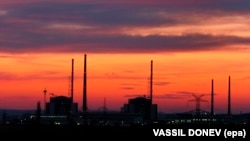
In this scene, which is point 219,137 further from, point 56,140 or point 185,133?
point 56,140

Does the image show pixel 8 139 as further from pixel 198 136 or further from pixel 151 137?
pixel 198 136

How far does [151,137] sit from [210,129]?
658cm

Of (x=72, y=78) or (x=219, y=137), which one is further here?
(x=72, y=78)

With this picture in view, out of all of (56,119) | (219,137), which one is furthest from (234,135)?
(56,119)

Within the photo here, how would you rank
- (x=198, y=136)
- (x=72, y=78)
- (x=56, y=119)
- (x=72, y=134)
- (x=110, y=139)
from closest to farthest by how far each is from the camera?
(x=198, y=136) → (x=110, y=139) → (x=72, y=134) → (x=72, y=78) → (x=56, y=119)

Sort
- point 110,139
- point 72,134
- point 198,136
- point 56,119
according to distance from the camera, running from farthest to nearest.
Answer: point 56,119 < point 72,134 < point 110,139 < point 198,136

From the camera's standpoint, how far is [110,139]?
255ft

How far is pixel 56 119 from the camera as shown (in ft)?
641

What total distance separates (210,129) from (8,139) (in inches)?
837

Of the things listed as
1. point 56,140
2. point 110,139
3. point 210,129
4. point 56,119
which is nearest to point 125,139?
point 110,139

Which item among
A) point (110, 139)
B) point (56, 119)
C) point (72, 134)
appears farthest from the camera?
point (56, 119)

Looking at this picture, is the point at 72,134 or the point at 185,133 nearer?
the point at 185,133

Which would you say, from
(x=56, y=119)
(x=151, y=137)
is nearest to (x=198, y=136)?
(x=151, y=137)

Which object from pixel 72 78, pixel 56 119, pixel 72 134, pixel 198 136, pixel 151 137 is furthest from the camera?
pixel 56 119
